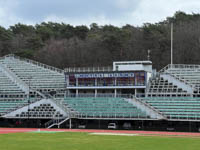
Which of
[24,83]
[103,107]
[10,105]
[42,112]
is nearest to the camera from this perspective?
[103,107]

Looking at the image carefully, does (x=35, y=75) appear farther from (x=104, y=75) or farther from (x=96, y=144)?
(x=96, y=144)

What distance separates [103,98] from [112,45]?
140 feet

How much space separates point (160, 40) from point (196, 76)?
3563 centimetres

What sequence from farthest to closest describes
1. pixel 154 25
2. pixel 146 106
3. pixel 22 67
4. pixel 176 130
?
pixel 154 25
pixel 22 67
pixel 146 106
pixel 176 130

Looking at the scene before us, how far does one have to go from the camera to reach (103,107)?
68.8m

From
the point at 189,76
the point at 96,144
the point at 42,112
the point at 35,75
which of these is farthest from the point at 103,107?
the point at 96,144

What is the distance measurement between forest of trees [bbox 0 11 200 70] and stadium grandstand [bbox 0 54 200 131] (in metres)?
26.4

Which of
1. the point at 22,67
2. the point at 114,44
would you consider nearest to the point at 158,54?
the point at 114,44

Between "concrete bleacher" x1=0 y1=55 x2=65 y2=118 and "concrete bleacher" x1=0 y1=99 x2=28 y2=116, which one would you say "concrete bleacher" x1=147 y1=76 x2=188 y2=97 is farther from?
"concrete bleacher" x1=0 y1=99 x2=28 y2=116

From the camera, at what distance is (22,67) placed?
8938 cm

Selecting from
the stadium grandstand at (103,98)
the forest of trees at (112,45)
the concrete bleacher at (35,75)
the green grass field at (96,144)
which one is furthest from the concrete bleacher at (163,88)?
the green grass field at (96,144)

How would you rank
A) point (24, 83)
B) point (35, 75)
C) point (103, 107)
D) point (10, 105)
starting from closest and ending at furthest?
point (103, 107) → point (10, 105) → point (24, 83) → point (35, 75)

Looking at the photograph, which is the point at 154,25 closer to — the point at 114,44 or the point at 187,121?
the point at 114,44

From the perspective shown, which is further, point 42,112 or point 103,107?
point 42,112
